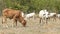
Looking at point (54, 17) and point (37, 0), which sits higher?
point (37, 0)

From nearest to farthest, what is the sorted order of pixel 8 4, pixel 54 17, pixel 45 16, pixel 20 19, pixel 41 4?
pixel 20 19 < pixel 45 16 < pixel 54 17 < pixel 41 4 < pixel 8 4

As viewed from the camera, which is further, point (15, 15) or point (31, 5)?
point (31, 5)

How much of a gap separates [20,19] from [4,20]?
6.59 feet

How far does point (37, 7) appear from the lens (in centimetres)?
3619

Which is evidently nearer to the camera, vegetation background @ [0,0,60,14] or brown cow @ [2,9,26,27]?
brown cow @ [2,9,26,27]

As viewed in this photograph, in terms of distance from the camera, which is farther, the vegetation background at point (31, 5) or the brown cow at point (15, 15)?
the vegetation background at point (31, 5)

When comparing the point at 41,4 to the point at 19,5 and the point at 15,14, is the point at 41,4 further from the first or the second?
the point at 15,14

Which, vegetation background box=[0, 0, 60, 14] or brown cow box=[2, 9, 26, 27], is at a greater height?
vegetation background box=[0, 0, 60, 14]

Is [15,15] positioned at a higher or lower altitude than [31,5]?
lower

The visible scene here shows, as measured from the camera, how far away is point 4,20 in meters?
19.9

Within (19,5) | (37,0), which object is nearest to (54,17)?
(37,0)

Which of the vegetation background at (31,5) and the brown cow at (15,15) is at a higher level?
the vegetation background at (31,5)

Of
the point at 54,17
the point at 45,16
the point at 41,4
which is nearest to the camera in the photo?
the point at 45,16

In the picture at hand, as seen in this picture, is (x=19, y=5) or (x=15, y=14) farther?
(x=19, y=5)
